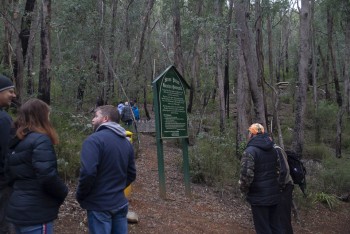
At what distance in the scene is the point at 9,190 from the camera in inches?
153

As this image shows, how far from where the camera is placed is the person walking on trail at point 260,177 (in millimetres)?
5793

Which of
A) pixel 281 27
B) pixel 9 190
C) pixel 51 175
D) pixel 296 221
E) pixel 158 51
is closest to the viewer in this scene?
pixel 51 175

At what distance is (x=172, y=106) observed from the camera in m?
8.59

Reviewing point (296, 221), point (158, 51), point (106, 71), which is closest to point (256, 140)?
point (296, 221)

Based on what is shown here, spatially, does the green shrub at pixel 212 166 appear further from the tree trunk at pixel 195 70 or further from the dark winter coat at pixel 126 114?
the tree trunk at pixel 195 70

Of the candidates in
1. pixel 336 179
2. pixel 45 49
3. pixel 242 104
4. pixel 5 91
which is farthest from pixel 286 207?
pixel 45 49

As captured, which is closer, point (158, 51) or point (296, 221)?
point (296, 221)

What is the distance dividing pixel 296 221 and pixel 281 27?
136 ft

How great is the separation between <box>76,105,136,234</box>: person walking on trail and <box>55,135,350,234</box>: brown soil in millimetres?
2486

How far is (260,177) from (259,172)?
2.6 inches

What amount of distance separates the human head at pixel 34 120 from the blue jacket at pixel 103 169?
1.09ft

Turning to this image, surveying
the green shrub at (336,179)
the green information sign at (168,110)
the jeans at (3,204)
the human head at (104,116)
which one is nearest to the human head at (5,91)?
the jeans at (3,204)

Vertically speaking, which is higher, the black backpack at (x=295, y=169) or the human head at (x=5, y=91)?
the human head at (x=5, y=91)

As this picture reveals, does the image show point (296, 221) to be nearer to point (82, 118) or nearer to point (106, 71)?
point (82, 118)
